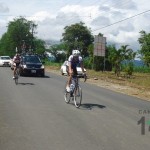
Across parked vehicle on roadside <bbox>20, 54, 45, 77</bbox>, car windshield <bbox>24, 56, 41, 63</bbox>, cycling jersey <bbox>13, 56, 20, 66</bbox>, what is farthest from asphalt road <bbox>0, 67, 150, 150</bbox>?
car windshield <bbox>24, 56, 41, 63</bbox>

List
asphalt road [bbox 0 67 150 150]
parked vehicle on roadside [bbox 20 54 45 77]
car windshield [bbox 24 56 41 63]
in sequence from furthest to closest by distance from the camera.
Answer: car windshield [bbox 24 56 41 63] → parked vehicle on roadside [bbox 20 54 45 77] → asphalt road [bbox 0 67 150 150]

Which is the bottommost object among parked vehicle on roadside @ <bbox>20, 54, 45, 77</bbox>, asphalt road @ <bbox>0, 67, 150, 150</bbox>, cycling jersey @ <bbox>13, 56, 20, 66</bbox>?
asphalt road @ <bbox>0, 67, 150, 150</bbox>

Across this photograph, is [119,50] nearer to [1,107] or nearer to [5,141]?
[1,107]

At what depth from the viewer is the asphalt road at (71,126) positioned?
7333 millimetres

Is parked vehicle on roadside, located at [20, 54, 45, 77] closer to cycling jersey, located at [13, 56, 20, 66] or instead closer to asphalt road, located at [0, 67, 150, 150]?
cycling jersey, located at [13, 56, 20, 66]

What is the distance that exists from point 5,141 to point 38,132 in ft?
3.49

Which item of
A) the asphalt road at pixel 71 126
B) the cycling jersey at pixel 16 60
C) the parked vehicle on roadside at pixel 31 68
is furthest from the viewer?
the parked vehicle on roadside at pixel 31 68

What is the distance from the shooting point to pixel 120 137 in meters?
8.06

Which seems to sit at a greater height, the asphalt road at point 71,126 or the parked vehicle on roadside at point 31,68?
the parked vehicle on roadside at point 31,68

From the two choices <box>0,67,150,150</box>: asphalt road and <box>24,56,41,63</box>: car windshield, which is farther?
<box>24,56,41,63</box>: car windshield

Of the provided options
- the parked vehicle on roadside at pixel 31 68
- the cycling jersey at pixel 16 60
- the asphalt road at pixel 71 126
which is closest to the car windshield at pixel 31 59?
the parked vehicle on roadside at pixel 31 68

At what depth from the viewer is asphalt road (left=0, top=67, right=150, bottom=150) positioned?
733cm

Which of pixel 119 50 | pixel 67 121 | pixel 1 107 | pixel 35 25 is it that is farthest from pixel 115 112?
pixel 35 25

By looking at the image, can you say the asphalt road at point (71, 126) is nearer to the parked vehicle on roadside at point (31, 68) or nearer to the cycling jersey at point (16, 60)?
the cycling jersey at point (16, 60)
